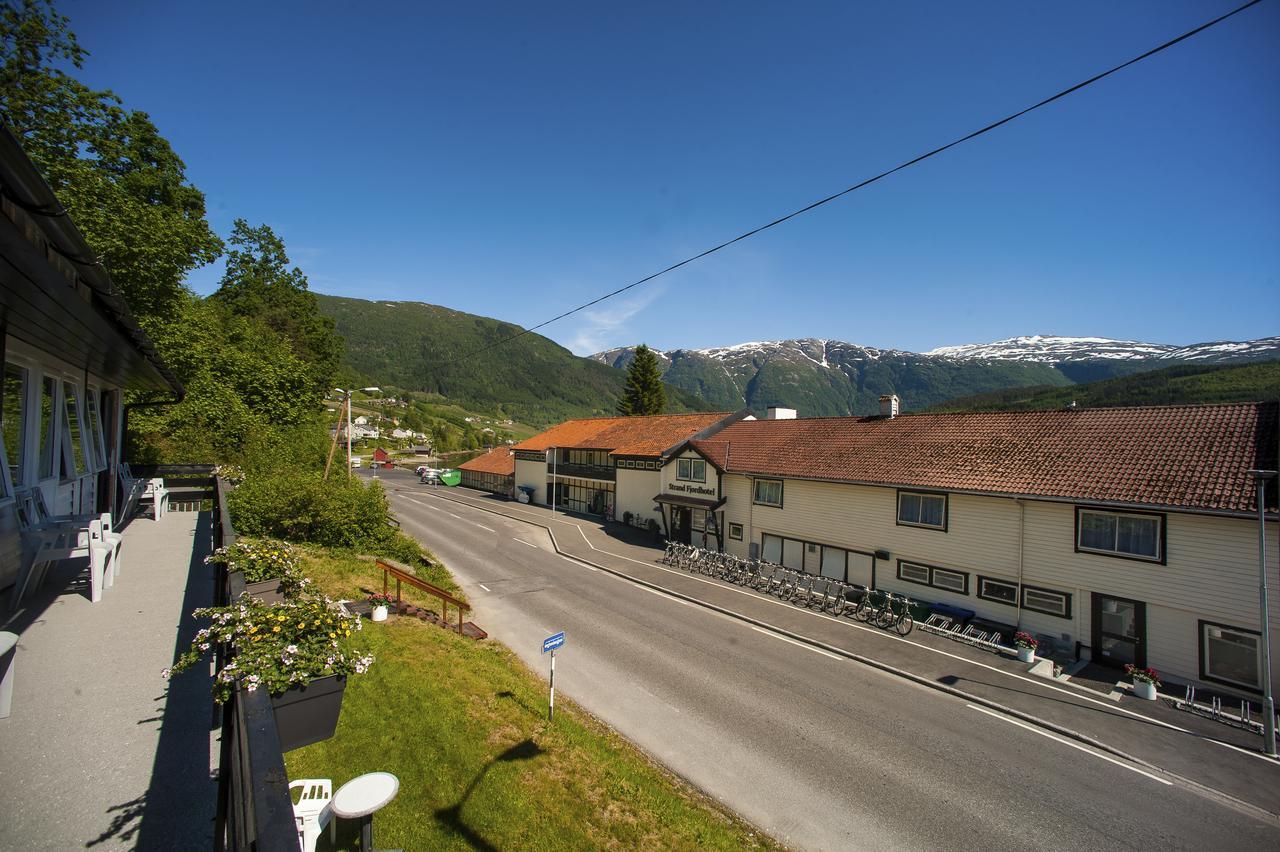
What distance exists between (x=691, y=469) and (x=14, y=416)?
89.6ft

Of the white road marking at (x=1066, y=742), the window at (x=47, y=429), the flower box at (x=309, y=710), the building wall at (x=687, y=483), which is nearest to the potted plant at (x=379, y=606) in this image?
the window at (x=47, y=429)

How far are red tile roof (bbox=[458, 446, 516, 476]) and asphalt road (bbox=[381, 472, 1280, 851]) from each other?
37416mm

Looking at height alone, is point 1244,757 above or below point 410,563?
below

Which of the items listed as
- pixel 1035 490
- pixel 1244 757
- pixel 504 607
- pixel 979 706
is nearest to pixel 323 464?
pixel 504 607

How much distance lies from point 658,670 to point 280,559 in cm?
1099

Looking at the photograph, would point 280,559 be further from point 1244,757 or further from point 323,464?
point 323,464

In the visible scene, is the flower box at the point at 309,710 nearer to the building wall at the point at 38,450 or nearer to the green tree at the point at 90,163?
the building wall at the point at 38,450

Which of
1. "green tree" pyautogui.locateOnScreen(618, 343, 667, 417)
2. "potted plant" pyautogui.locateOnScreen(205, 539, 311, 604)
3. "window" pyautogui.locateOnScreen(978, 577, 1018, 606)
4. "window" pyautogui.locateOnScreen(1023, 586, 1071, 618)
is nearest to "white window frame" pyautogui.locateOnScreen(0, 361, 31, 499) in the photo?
Answer: "potted plant" pyautogui.locateOnScreen(205, 539, 311, 604)

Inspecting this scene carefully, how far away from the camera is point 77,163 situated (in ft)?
58.7

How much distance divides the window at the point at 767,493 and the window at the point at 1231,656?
47.6ft

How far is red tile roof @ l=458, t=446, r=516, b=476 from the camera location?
55.7 metres

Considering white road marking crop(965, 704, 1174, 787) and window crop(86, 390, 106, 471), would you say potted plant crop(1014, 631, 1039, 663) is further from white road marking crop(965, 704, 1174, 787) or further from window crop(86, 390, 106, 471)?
window crop(86, 390, 106, 471)

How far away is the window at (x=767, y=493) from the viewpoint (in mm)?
26578

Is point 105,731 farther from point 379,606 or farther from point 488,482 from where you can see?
point 488,482
